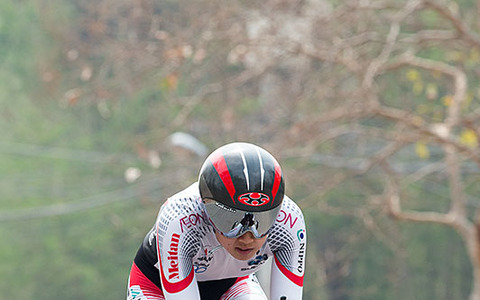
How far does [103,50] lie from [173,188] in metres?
2.45

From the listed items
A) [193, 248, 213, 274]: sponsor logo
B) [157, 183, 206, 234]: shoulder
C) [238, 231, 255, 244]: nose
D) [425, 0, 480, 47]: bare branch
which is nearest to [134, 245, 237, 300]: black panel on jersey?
[193, 248, 213, 274]: sponsor logo

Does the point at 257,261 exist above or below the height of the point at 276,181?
below

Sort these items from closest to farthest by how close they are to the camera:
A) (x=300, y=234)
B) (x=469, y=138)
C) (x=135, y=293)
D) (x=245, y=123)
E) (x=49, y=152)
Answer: (x=300, y=234) → (x=135, y=293) → (x=469, y=138) → (x=245, y=123) → (x=49, y=152)

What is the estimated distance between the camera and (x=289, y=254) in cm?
344

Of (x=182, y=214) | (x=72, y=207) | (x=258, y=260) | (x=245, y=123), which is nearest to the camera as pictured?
(x=182, y=214)

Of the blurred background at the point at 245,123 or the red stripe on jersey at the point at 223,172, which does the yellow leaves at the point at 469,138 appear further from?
the red stripe on jersey at the point at 223,172

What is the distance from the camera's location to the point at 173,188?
12781 millimetres

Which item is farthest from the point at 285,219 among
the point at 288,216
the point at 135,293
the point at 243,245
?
the point at 135,293

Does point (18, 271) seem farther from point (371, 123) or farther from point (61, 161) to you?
point (371, 123)

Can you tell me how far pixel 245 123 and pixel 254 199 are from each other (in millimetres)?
9627

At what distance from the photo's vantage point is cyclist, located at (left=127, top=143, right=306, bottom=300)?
307 centimetres

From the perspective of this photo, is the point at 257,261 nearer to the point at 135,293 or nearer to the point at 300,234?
the point at 300,234

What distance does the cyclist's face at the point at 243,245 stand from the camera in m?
3.15

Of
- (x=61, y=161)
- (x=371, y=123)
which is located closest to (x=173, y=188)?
(x=371, y=123)
